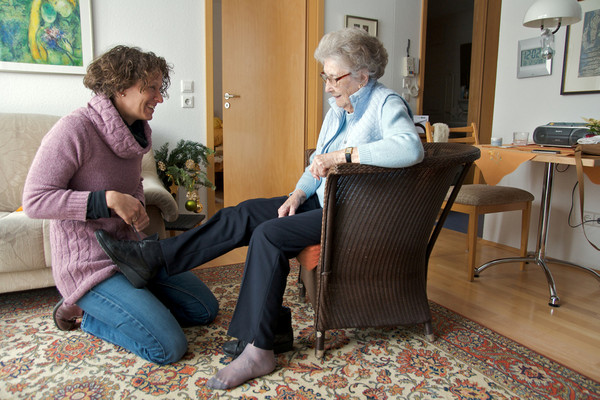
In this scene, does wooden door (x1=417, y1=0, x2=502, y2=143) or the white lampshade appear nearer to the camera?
the white lampshade

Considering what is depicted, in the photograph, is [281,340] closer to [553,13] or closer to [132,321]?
[132,321]

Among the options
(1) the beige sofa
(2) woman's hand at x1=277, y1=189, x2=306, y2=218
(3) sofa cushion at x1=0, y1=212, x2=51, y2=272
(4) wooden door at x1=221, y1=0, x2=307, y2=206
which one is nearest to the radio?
(2) woman's hand at x1=277, y1=189, x2=306, y2=218

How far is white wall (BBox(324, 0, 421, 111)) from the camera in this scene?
3818 millimetres

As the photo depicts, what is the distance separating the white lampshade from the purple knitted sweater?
2092 millimetres

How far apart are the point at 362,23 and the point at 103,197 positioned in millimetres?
3048

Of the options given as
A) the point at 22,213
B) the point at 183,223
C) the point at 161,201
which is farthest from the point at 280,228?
the point at 183,223

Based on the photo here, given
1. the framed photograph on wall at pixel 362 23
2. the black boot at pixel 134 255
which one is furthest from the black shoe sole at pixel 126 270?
the framed photograph on wall at pixel 362 23

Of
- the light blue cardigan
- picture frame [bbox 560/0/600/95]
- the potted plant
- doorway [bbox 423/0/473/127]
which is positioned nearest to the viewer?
the light blue cardigan

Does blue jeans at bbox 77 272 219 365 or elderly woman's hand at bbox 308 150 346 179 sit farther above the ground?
elderly woman's hand at bbox 308 150 346 179

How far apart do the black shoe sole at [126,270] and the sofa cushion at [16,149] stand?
122 centimetres

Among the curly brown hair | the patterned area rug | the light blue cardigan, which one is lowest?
the patterned area rug

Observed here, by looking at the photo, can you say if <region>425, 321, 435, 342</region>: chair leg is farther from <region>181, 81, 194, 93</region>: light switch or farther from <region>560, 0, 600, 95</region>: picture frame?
<region>181, 81, 194, 93</region>: light switch

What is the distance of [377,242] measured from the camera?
1.47m

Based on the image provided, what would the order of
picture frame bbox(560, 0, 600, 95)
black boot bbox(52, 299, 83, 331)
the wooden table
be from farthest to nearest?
picture frame bbox(560, 0, 600, 95), the wooden table, black boot bbox(52, 299, 83, 331)
